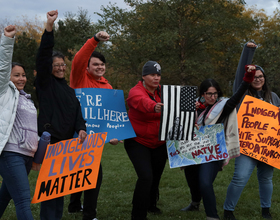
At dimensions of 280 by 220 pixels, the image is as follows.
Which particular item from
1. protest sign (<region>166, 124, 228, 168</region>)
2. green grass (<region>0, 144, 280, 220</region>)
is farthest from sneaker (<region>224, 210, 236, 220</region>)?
protest sign (<region>166, 124, 228, 168</region>)

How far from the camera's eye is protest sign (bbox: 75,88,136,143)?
466cm

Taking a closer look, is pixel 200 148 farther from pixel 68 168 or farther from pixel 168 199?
pixel 168 199

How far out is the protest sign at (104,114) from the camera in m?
4.66

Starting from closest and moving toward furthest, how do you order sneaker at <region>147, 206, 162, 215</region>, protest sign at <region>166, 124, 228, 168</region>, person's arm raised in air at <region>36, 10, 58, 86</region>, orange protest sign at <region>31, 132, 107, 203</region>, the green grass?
person's arm raised in air at <region>36, 10, 58, 86</region>, orange protest sign at <region>31, 132, 107, 203</region>, protest sign at <region>166, 124, 228, 168</region>, the green grass, sneaker at <region>147, 206, 162, 215</region>

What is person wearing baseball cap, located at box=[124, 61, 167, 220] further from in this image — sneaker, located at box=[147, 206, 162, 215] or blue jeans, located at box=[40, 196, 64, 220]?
blue jeans, located at box=[40, 196, 64, 220]

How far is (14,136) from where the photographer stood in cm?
345

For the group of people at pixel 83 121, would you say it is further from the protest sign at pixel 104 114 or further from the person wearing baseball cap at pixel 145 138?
the protest sign at pixel 104 114

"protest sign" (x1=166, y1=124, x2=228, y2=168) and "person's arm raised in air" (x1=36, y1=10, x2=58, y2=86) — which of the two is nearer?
"person's arm raised in air" (x1=36, y1=10, x2=58, y2=86)

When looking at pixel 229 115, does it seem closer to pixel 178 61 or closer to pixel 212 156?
pixel 212 156

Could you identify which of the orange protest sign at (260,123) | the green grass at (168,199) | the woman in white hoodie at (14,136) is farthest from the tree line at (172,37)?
the woman in white hoodie at (14,136)

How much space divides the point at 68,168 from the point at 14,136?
80 cm

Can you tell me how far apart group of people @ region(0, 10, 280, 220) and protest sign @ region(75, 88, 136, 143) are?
138 mm

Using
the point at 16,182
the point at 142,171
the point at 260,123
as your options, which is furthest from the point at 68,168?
the point at 260,123

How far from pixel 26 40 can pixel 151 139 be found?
35610mm
